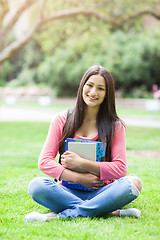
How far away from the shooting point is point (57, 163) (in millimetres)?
3096

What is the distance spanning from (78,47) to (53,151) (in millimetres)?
10832

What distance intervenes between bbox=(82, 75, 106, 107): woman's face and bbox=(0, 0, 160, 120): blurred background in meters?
2.95

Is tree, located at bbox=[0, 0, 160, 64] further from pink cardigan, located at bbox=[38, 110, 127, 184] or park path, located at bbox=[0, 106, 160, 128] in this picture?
pink cardigan, located at bbox=[38, 110, 127, 184]

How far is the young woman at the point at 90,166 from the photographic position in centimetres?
301

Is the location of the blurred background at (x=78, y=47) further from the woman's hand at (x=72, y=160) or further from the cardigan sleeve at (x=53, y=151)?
the woman's hand at (x=72, y=160)

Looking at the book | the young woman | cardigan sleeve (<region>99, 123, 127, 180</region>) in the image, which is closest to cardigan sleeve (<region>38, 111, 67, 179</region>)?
the young woman

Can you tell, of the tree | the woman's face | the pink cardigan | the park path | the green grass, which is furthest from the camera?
the park path

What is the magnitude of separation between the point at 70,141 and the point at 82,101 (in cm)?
45

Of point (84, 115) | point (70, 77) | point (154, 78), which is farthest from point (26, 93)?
point (84, 115)

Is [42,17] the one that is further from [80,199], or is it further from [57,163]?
[80,199]

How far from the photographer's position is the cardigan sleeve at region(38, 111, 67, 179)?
3072 millimetres

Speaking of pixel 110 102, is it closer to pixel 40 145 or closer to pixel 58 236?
pixel 58 236

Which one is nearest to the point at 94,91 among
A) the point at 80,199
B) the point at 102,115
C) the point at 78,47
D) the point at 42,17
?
the point at 102,115

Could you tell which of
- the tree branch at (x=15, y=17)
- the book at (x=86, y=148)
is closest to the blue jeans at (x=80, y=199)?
the book at (x=86, y=148)
